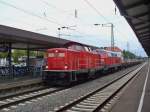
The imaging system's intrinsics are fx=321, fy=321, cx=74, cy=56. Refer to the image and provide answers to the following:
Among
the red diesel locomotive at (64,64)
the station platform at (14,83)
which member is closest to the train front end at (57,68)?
the red diesel locomotive at (64,64)

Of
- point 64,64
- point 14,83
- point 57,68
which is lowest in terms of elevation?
point 14,83

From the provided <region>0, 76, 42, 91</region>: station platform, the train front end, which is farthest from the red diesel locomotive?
<region>0, 76, 42, 91</region>: station platform

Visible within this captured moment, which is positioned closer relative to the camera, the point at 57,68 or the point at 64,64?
the point at 64,64

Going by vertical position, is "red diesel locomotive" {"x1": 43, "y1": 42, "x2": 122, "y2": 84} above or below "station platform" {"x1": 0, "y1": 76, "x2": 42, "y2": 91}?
above

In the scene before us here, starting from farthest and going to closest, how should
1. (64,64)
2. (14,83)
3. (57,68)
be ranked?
(57,68) < (64,64) < (14,83)

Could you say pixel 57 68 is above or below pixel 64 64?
below

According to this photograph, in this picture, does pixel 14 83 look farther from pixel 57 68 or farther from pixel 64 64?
pixel 64 64

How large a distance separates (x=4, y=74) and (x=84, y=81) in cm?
731

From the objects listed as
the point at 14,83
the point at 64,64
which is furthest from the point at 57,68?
the point at 14,83

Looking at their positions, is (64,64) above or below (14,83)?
above

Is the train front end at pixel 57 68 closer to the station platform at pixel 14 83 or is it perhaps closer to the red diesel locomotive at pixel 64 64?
the red diesel locomotive at pixel 64 64

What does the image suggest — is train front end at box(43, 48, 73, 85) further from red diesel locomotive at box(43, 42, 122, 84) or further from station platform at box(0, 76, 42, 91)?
station platform at box(0, 76, 42, 91)

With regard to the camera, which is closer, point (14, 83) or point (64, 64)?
point (14, 83)

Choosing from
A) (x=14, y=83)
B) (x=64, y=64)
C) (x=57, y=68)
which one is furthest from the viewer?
(x=57, y=68)
